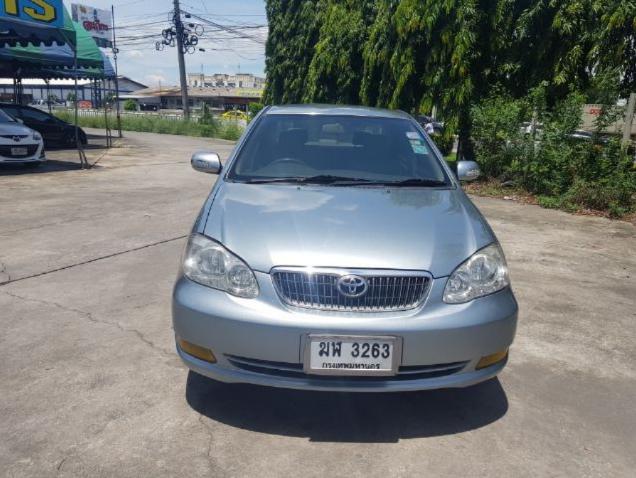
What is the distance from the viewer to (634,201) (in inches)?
331

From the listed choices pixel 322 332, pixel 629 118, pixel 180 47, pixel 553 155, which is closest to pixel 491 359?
pixel 322 332

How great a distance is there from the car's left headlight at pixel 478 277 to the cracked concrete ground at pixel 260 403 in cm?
70

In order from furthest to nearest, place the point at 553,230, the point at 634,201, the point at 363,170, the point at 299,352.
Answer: the point at 634,201
the point at 553,230
the point at 363,170
the point at 299,352

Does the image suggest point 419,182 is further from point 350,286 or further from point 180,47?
point 180,47

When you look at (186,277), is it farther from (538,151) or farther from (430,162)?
(538,151)

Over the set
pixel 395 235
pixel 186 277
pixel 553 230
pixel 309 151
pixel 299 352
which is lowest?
pixel 553 230

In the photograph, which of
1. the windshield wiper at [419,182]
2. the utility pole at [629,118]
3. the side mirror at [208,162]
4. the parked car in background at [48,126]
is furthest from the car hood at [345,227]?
the parked car in background at [48,126]

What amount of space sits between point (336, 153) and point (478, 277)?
4.98ft

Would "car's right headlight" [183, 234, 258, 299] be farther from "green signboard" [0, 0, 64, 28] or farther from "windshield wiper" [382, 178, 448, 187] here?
"green signboard" [0, 0, 64, 28]

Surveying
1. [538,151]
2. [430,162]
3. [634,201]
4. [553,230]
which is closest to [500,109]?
[538,151]

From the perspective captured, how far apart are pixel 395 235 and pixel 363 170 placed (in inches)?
42.4

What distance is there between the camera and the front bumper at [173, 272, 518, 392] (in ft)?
7.66

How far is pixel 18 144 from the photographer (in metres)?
11.4

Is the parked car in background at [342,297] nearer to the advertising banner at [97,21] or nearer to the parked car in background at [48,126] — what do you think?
the parked car in background at [48,126]
